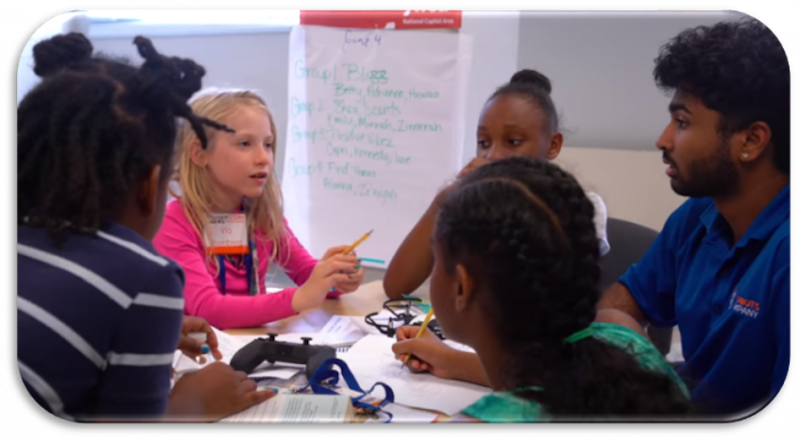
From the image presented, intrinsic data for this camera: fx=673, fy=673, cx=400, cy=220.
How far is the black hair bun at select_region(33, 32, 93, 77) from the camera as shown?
92 cm

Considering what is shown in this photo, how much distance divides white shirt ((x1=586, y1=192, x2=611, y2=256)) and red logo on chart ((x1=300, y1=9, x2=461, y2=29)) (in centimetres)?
34

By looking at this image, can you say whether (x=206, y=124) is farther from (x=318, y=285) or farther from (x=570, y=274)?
(x=570, y=274)

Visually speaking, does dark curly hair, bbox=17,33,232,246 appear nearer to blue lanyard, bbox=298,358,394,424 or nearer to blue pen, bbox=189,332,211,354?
blue pen, bbox=189,332,211,354

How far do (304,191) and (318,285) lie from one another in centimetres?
16

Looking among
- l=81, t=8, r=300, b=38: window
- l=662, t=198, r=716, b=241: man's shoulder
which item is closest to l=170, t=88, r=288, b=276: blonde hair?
l=81, t=8, r=300, b=38: window

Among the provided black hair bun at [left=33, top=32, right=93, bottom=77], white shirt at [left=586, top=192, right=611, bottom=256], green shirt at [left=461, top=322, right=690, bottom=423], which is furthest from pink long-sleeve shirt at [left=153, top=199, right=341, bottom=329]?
white shirt at [left=586, top=192, right=611, bottom=256]

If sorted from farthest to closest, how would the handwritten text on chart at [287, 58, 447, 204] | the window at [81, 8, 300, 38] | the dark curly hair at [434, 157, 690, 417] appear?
the handwritten text on chart at [287, 58, 447, 204], the window at [81, 8, 300, 38], the dark curly hair at [434, 157, 690, 417]

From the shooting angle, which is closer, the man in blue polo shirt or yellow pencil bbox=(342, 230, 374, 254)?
the man in blue polo shirt

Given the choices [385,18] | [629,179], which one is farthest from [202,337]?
[629,179]

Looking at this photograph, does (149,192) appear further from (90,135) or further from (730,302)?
(730,302)

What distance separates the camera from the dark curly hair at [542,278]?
85 cm

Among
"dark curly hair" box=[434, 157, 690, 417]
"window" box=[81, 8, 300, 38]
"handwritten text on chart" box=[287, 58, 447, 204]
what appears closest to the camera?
"dark curly hair" box=[434, 157, 690, 417]

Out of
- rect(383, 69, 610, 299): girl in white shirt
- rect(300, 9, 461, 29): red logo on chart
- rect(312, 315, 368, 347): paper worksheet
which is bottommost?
rect(312, 315, 368, 347): paper worksheet

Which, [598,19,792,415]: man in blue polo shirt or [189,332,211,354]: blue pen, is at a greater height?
[598,19,792,415]: man in blue polo shirt
